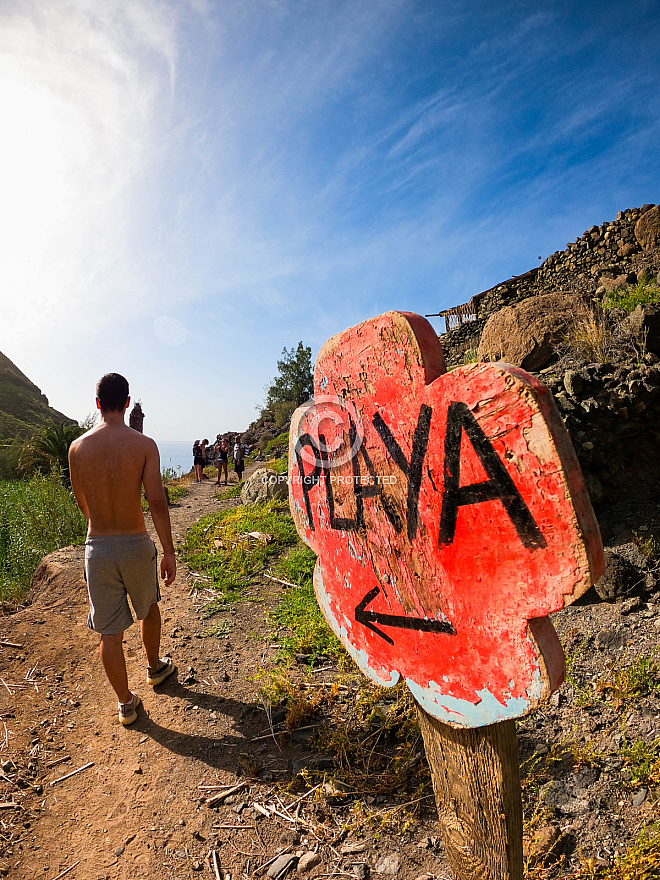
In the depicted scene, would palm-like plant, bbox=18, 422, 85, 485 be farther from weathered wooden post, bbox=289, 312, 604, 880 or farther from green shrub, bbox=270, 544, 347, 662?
weathered wooden post, bbox=289, 312, 604, 880

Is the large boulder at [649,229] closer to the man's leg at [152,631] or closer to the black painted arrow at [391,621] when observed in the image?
the black painted arrow at [391,621]

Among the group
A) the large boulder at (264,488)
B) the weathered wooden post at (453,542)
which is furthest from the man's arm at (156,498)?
the large boulder at (264,488)

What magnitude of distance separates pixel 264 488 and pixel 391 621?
6.92 metres

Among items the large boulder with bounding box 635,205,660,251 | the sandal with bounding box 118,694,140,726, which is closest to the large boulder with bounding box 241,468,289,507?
the sandal with bounding box 118,694,140,726

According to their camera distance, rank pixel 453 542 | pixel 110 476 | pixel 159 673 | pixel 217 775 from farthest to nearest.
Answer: pixel 159 673
pixel 110 476
pixel 217 775
pixel 453 542

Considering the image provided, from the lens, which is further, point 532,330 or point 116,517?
point 532,330

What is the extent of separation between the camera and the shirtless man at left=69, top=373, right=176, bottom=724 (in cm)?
268

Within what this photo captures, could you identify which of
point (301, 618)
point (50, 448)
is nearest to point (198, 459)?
point (50, 448)

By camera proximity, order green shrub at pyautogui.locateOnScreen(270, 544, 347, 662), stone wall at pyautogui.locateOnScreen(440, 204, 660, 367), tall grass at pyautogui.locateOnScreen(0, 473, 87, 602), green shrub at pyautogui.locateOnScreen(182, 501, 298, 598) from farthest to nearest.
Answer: stone wall at pyautogui.locateOnScreen(440, 204, 660, 367), tall grass at pyautogui.locateOnScreen(0, 473, 87, 602), green shrub at pyautogui.locateOnScreen(182, 501, 298, 598), green shrub at pyautogui.locateOnScreen(270, 544, 347, 662)

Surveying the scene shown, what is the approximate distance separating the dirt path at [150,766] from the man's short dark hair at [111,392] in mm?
2036

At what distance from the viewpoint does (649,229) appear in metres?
7.54

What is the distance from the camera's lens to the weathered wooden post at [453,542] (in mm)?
942

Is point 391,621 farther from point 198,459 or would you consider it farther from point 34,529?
point 198,459

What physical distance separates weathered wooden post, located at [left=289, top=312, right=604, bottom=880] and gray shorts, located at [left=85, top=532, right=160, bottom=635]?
159cm
